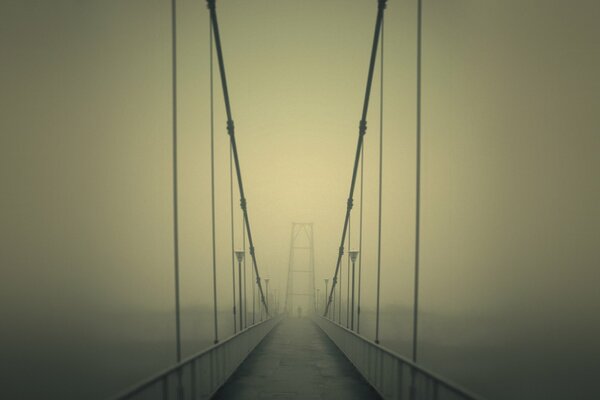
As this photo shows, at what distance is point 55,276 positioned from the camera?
69.7m

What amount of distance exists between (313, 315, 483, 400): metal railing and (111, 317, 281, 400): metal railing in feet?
7.45

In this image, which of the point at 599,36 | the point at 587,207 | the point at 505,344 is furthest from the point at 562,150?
the point at 505,344

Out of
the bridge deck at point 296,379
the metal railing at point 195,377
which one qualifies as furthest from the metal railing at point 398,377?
the metal railing at point 195,377

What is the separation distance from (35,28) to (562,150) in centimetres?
7162

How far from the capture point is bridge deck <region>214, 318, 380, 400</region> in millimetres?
7066

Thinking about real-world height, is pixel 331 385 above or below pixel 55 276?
above

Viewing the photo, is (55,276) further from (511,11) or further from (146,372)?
(511,11)

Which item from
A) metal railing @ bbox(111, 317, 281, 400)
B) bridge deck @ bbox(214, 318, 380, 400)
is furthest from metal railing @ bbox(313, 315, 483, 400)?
metal railing @ bbox(111, 317, 281, 400)

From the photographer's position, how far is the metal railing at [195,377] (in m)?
4.06

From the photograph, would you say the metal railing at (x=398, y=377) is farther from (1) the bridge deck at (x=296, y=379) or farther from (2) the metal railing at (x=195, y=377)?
Answer: (2) the metal railing at (x=195, y=377)

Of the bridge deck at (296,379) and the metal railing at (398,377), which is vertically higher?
the metal railing at (398,377)

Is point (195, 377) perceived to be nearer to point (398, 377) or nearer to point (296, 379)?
point (398, 377)

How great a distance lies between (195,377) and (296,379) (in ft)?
10.0

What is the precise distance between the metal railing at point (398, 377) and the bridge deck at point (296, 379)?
0.25 m
